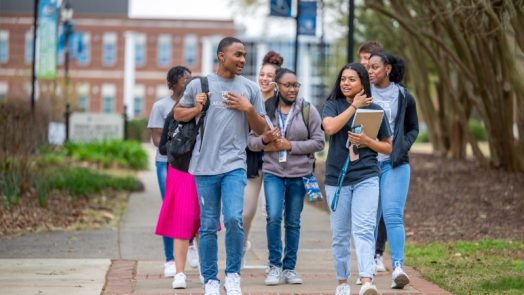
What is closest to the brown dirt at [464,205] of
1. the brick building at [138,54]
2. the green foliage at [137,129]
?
the green foliage at [137,129]

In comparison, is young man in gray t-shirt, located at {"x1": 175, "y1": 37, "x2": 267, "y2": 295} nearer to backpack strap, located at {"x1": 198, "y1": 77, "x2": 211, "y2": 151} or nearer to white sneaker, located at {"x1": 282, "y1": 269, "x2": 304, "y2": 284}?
backpack strap, located at {"x1": 198, "y1": 77, "x2": 211, "y2": 151}

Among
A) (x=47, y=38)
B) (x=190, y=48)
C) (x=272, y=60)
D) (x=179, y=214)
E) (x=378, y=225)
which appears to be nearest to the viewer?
(x=179, y=214)

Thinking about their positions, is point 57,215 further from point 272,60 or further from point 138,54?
point 138,54

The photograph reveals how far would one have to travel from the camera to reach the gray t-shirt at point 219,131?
8.56 m

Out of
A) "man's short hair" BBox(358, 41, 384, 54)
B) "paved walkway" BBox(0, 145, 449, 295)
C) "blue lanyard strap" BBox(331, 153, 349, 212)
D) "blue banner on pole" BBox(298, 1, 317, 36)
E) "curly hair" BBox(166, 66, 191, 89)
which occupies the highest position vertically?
"blue banner on pole" BBox(298, 1, 317, 36)

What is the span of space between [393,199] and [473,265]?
153cm

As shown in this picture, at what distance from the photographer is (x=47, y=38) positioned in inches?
1105

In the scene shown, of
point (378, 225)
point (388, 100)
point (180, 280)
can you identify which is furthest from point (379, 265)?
point (180, 280)

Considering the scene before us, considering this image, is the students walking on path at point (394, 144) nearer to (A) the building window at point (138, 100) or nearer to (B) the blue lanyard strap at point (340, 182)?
(B) the blue lanyard strap at point (340, 182)

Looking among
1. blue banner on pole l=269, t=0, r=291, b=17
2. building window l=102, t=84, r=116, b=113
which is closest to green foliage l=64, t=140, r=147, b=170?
blue banner on pole l=269, t=0, r=291, b=17

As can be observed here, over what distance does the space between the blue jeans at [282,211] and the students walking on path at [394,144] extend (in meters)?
0.68

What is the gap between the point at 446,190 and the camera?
19.4 metres

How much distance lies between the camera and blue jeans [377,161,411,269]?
983 centimetres

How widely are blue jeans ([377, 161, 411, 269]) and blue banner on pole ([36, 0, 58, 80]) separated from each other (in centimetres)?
1828
